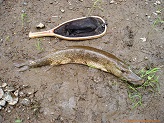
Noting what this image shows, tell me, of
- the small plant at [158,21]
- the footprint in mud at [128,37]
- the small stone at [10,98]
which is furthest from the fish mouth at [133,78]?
the small stone at [10,98]

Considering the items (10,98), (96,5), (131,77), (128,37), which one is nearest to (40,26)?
(96,5)

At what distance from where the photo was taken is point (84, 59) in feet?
13.1

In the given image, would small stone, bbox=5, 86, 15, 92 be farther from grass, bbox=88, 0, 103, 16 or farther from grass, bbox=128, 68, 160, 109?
grass, bbox=88, 0, 103, 16

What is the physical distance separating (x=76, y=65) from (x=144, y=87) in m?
1.23

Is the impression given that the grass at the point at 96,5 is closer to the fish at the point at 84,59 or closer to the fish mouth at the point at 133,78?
the fish at the point at 84,59

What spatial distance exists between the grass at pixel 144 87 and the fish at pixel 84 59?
269 millimetres

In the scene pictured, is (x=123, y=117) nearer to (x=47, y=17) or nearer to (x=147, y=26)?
(x=147, y=26)

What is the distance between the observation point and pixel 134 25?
463 centimetres

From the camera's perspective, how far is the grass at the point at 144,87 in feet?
12.1

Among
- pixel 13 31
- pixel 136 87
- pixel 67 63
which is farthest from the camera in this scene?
pixel 13 31

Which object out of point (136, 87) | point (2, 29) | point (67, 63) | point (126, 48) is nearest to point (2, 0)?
point (2, 29)

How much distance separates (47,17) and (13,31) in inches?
29.3

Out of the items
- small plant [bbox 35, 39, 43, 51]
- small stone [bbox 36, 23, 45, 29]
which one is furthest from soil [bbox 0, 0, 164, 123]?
small stone [bbox 36, 23, 45, 29]

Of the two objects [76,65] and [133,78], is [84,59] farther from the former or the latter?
[133,78]
